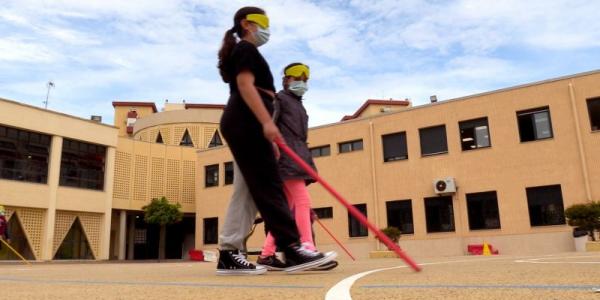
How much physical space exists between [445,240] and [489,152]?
366 centimetres

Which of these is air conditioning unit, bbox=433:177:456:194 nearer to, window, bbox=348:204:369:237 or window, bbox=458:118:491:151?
window, bbox=458:118:491:151

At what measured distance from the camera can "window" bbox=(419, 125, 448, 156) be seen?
19.6 meters

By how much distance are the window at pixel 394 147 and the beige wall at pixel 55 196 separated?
48.9 feet

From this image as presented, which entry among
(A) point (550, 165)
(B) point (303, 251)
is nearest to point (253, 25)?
(B) point (303, 251)

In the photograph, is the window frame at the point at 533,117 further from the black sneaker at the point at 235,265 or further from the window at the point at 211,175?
the window at the point at 211,175

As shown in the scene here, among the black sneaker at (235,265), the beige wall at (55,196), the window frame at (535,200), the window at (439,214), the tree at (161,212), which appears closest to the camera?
the black sneaker at (235,265)

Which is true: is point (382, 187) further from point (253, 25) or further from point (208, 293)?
point (208, 293)

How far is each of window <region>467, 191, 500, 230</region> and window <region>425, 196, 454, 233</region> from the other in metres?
0.72

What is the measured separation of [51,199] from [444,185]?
17.9 metres

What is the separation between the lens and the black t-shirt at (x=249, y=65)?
11.5 feet

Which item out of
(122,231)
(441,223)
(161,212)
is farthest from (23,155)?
(441,223)

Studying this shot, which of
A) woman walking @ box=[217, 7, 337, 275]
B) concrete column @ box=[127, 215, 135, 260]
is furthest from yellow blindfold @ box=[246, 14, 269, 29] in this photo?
concrete column @ box=[127, 215, 135, 260]

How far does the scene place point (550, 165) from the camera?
17.0 metres

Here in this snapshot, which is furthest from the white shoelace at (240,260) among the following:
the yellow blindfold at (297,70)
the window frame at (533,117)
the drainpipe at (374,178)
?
the drainpipe at (374,178)
